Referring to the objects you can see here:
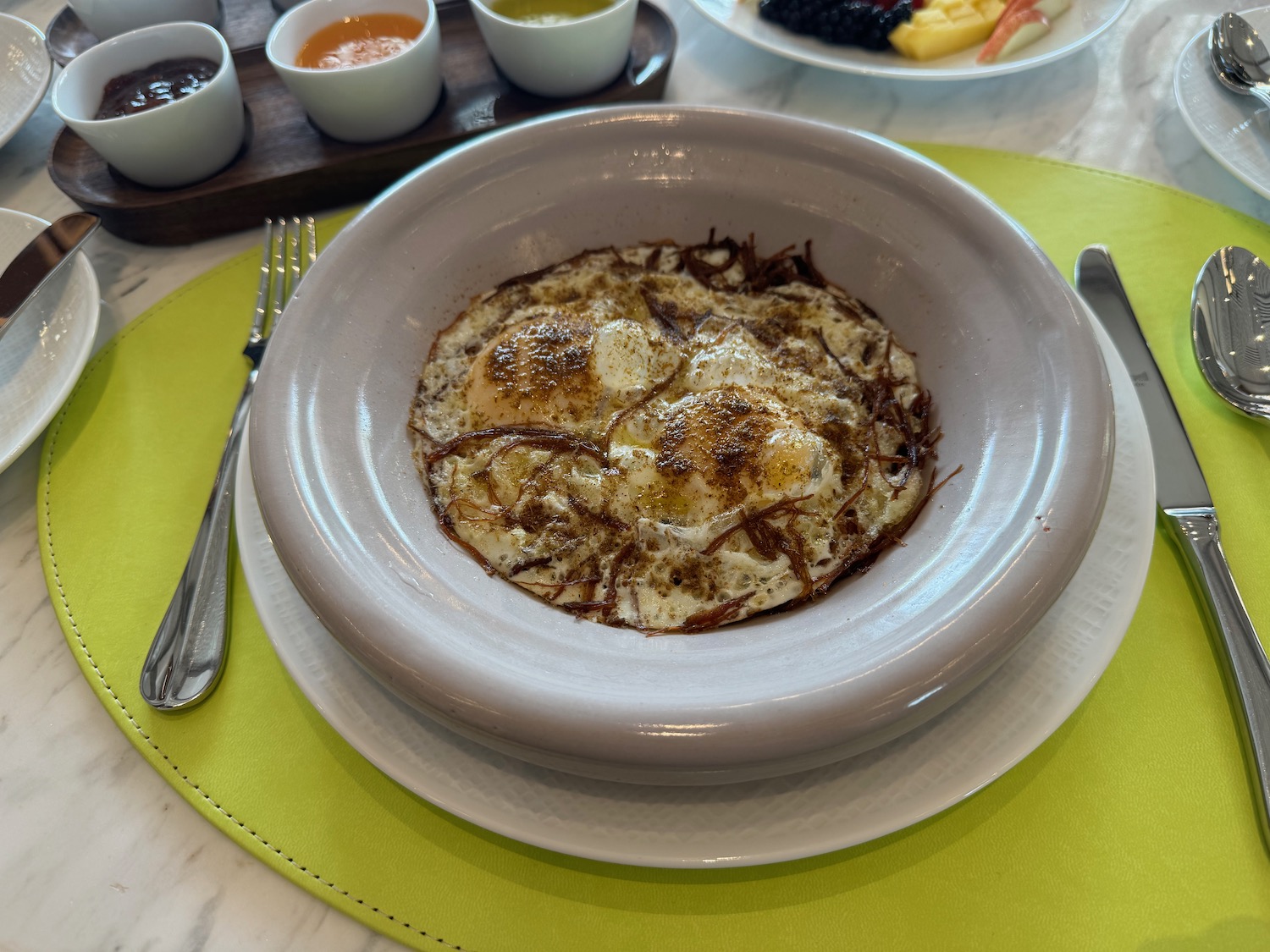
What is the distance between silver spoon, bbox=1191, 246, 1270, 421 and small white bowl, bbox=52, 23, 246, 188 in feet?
8.08

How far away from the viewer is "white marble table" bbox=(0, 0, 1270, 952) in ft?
4.17

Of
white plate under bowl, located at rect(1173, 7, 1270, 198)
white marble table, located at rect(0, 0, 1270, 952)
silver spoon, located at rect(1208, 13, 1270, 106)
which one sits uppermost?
silver spoon, located at rect(1208, 13, 1270, 106)

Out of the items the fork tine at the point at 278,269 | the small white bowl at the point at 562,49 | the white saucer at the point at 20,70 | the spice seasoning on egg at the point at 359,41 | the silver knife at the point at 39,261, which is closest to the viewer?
the silver knife at the point at 39,261

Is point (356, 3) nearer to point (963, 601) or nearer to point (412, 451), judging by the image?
point (412, 451)

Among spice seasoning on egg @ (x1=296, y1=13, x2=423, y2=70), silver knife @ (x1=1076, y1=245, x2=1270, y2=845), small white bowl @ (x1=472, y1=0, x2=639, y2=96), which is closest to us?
silver knife @ (x1=1076, y1=245, x2=1270, y2=845)

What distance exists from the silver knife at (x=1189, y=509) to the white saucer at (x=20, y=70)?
2.99 m

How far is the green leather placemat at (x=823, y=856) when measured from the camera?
1191 mm

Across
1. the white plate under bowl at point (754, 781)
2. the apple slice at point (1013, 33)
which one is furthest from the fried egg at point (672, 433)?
the apple slice at point (1013, 33)

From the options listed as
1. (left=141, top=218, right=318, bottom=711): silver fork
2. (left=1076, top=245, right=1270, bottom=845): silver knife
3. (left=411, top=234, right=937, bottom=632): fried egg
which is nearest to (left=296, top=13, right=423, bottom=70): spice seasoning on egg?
(left=411, top=234, right=937, bottom=632): fried egg

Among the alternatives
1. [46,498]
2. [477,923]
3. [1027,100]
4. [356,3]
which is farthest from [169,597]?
[1027,100]

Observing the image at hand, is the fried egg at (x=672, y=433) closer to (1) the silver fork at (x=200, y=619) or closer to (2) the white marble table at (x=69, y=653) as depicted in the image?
(1) the silver fork at (x=200, y=619)

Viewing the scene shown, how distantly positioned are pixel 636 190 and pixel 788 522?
2.68 ft

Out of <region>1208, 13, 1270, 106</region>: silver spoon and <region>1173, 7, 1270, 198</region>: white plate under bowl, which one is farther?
<region>1208, 13, 1270, 106</region>: silver spoon

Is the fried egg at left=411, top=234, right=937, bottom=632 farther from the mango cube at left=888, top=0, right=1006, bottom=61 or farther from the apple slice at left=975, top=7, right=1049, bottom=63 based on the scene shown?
the apple slice at left=975, top=7, right=1049, bottom=63
